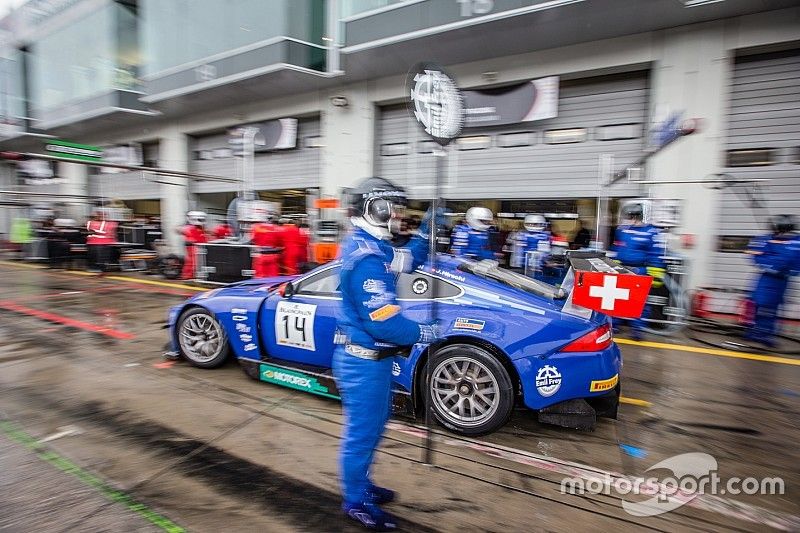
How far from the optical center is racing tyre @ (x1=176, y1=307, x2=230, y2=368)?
434cm

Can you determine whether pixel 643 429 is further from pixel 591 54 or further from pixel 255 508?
pixel 591 54

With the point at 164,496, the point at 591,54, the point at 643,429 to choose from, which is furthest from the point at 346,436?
the point at 591,54

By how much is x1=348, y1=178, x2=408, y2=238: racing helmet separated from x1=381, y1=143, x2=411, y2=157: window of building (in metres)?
10.2

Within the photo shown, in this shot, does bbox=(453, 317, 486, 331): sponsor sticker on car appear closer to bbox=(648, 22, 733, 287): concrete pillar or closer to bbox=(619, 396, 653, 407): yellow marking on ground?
bbox=(619, 396, 653, 407): yellow marking on ground

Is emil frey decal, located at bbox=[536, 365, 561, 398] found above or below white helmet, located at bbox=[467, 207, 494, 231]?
below

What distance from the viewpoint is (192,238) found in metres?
10.8

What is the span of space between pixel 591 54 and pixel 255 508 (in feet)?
33.4

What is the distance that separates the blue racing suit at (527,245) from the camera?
9.11 metres

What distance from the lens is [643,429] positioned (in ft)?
11.2

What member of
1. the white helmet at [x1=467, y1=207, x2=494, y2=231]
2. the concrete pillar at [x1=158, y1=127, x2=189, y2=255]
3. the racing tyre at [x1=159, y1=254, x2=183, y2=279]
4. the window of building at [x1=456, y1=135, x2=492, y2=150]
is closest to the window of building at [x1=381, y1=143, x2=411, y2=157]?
the window of building at [x1=456, y1=135, x2=492, y2=150]

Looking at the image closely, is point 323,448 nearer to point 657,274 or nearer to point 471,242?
point 657,274

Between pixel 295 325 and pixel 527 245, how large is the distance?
670 cm

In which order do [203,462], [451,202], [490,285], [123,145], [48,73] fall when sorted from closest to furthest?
[203,462] → [490,285] → [451,202] → [123,145] → [48,73]

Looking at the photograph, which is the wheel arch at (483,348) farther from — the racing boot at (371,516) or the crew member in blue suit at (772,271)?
the crew member in blue suit at (772,271)
